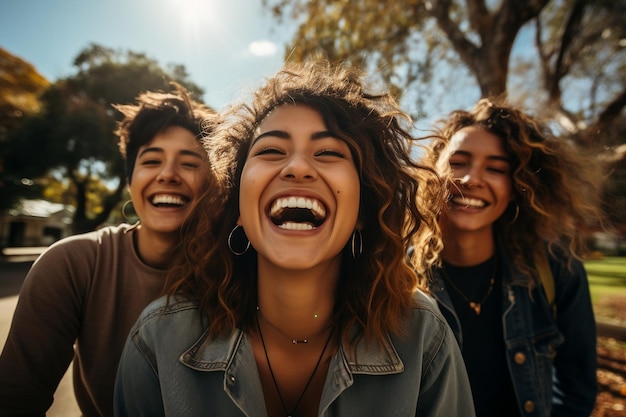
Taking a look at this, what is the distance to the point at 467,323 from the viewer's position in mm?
2631

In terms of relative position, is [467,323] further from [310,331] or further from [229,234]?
[229,234]

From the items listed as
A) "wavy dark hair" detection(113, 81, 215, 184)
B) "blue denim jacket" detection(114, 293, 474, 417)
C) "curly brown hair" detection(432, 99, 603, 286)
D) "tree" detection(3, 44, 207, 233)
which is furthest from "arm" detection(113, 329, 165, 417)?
"tree" detection(3, 44, 207, 233)

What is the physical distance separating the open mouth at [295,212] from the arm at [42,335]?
1.42 metres

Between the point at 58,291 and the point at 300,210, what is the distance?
Result: 5.30 ft

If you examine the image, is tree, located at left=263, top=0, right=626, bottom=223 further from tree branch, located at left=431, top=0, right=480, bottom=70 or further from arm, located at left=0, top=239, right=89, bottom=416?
arm, located at left=0, top=239, right=89, bottom=416

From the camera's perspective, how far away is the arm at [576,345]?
250 centimetres

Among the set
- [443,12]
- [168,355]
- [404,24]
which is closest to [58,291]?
[168,355]

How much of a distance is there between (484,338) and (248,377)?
5.65 ft

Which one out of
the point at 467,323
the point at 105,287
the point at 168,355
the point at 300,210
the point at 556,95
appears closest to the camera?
the point at 168,355

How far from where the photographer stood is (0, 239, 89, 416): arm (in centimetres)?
204

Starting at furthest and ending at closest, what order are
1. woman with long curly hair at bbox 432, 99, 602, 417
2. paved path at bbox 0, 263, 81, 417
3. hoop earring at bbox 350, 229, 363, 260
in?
paved path at bbox 0, 263, 81, 417
woman with long curly hair at bbox 432, 99, 602, 417
hoop earring at bbox 350, 229, 363, 260

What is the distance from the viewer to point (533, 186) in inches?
110

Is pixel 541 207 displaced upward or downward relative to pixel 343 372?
upward

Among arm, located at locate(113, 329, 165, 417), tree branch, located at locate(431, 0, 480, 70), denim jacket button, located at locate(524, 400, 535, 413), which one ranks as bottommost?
denim jacket button, located at locate(524, 400, 535, 413)
